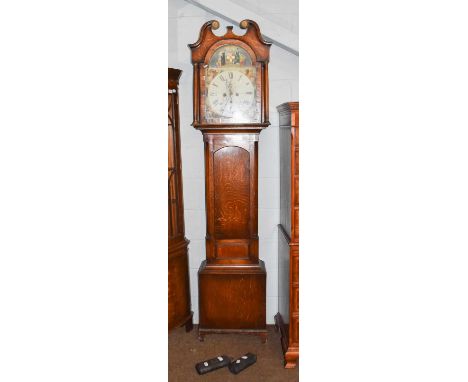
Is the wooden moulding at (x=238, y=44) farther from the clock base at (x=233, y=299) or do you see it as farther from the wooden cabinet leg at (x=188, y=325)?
the wooden cabinet leg at (x=188, y=325)

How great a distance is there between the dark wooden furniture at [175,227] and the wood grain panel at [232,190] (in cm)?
24

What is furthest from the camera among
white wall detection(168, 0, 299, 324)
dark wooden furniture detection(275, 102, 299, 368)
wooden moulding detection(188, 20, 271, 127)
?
white wall detection(168, 0, 299, 324)

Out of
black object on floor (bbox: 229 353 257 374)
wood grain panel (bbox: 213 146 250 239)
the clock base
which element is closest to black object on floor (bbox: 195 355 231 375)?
black object on floor (bbox: 229 353 257 374)

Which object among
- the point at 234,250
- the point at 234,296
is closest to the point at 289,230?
the point at 234,250

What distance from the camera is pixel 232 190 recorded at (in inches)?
107

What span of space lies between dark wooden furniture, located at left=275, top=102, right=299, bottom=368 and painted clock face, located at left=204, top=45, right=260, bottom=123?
0.21 m

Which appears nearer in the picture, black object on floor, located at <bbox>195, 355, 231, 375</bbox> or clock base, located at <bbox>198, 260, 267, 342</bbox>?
black object on floor, located at <bbox>195, 355, 231, 375</bbox>

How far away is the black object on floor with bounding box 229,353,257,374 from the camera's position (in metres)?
2.44

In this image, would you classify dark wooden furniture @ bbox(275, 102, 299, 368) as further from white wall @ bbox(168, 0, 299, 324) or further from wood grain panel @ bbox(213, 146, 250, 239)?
wood grain panel @ bbox(213, 146, 250, 239)
